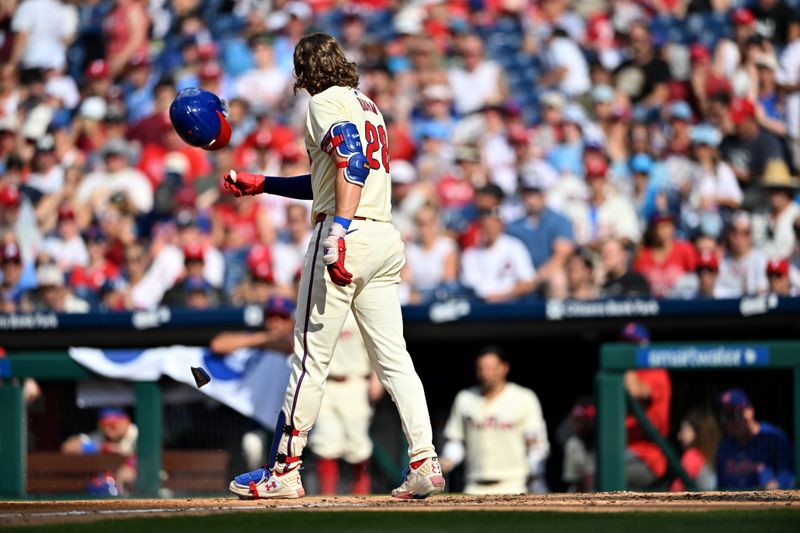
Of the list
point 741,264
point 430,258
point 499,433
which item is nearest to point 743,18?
point 741,264

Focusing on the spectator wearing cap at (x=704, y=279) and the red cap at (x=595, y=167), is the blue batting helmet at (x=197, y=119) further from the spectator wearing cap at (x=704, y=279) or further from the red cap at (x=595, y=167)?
the red cap at (x=595, y=167)

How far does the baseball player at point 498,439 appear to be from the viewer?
7.88 metres

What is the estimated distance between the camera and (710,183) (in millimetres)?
10609

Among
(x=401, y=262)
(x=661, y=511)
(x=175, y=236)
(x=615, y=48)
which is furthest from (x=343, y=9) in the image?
(x=661, y=511)

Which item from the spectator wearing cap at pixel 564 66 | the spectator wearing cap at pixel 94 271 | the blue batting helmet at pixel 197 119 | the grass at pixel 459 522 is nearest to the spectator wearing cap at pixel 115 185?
the spectator wearing cap at pixel 94 271

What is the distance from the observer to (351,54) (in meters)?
13.2

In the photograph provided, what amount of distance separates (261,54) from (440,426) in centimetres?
614

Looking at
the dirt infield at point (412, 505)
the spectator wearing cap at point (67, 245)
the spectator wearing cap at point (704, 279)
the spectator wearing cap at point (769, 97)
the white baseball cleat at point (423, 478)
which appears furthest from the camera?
the spectator wearing cap at point (67, 245)

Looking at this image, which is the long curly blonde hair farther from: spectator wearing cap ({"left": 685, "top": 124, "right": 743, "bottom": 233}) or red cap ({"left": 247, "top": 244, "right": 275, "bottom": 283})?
spectator wearing cap ({"left": 685, "top": 124, "right": 743, "bottom": 233})

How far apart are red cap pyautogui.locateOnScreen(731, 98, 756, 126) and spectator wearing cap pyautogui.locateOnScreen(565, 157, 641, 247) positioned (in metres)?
1.24

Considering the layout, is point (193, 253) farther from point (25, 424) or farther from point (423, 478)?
point (423, 478)

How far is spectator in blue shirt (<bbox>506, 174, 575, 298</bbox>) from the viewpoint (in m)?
10.0

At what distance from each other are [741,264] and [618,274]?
2.79 ft

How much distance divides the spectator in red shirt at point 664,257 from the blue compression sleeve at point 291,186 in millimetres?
4441
